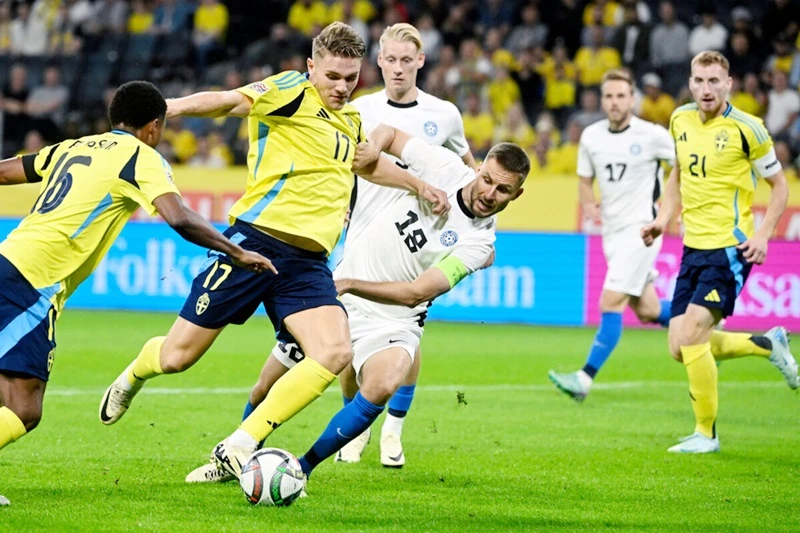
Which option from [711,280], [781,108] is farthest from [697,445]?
[781,108]

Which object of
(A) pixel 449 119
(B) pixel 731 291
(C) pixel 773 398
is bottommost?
(C) pixel 773 398

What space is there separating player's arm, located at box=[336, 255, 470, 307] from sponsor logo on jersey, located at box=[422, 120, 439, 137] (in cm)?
191

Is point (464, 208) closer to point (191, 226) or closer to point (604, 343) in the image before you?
point (191, 226)

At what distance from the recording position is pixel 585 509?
19.7 feet

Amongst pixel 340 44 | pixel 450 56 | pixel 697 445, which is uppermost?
pixel 340 44

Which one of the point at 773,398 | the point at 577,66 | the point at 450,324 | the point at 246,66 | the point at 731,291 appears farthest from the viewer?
the point at 246,66

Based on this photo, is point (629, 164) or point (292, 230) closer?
point (292, 230)

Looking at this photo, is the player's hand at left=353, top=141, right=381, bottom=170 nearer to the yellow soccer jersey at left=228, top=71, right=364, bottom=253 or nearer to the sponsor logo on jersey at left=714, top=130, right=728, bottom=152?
the yellow soccer jersey at left=228, top=71, right=364, bottom=253

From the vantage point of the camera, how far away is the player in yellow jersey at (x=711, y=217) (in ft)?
26.3

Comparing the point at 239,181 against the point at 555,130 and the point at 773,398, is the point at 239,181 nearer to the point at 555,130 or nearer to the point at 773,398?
the point at 555,130

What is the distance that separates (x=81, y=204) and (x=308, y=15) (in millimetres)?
16756

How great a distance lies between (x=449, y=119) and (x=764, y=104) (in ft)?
36.0

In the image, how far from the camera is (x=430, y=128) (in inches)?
324

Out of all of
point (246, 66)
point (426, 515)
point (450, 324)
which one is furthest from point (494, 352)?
point (246, 66)
